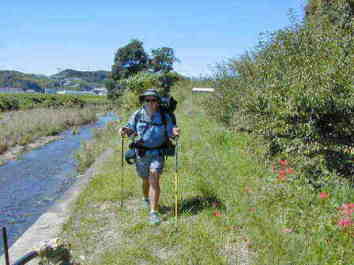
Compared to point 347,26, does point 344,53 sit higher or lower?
lower

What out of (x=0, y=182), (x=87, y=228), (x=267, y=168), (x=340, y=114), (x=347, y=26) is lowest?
(x=0, y=182)

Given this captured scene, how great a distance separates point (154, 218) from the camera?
17.2ft

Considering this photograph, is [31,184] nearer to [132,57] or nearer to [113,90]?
[132,57]

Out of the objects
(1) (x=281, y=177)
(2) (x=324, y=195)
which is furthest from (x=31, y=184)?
(2) (x=324, y=195)

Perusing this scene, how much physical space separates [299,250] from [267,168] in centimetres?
338

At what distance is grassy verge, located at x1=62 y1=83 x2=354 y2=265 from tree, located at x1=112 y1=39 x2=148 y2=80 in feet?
174

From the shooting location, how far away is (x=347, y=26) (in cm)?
792

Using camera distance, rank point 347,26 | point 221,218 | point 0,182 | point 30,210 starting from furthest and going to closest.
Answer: point 0,182 → point 30,210 → point 347,26 → point 221,218

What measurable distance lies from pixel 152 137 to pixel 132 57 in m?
55.7

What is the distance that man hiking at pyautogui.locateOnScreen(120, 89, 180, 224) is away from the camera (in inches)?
209

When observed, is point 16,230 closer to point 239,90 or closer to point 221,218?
point 221,218

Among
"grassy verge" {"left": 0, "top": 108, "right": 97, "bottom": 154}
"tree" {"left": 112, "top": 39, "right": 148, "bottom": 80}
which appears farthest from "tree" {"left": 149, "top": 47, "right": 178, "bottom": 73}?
"grassy verge" {"left": 0, "top": 108, "right": 97, "bottom": 154}

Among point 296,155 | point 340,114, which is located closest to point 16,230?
point 296,155

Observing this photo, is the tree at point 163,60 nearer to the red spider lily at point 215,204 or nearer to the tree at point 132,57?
the tree at point 132,57
